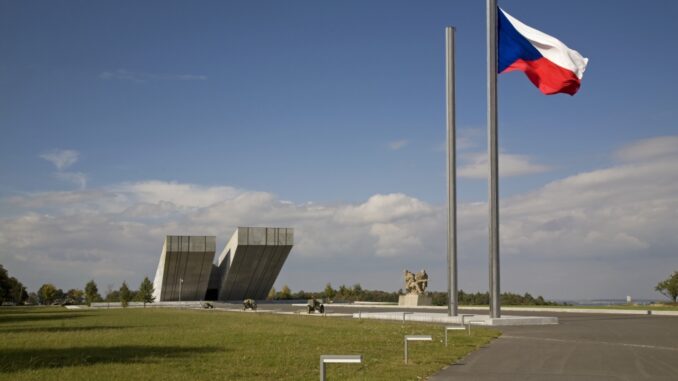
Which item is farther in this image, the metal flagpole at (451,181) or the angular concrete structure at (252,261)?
the angular concrete structure at (252,261)

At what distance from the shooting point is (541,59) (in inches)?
1003

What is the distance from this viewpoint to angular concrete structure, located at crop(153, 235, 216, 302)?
67438 mm

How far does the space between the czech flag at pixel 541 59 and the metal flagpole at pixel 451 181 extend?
2930 millimetres

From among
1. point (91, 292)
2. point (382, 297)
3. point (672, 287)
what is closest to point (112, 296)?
point (91, 292)

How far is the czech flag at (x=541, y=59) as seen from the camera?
25000mm

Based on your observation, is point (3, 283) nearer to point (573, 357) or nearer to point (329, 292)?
point (329, 292)

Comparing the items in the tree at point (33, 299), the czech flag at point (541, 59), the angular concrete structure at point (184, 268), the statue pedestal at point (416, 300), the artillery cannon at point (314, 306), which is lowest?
the tree at point (33, 299)

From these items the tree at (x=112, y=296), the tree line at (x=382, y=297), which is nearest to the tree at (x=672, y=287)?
the tree line at (x=382, y=297)

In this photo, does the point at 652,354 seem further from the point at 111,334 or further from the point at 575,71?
the point at 111,334

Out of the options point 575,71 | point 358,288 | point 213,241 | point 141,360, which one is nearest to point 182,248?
point 213,241

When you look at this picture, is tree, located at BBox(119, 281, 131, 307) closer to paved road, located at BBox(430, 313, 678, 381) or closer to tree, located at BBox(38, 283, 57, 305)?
tree, located at BBox(38, 283, 57, 305)

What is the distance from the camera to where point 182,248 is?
67312 millimetres

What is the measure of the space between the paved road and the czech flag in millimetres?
8842

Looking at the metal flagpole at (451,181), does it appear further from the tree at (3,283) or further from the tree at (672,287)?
the tree at (3,283)
